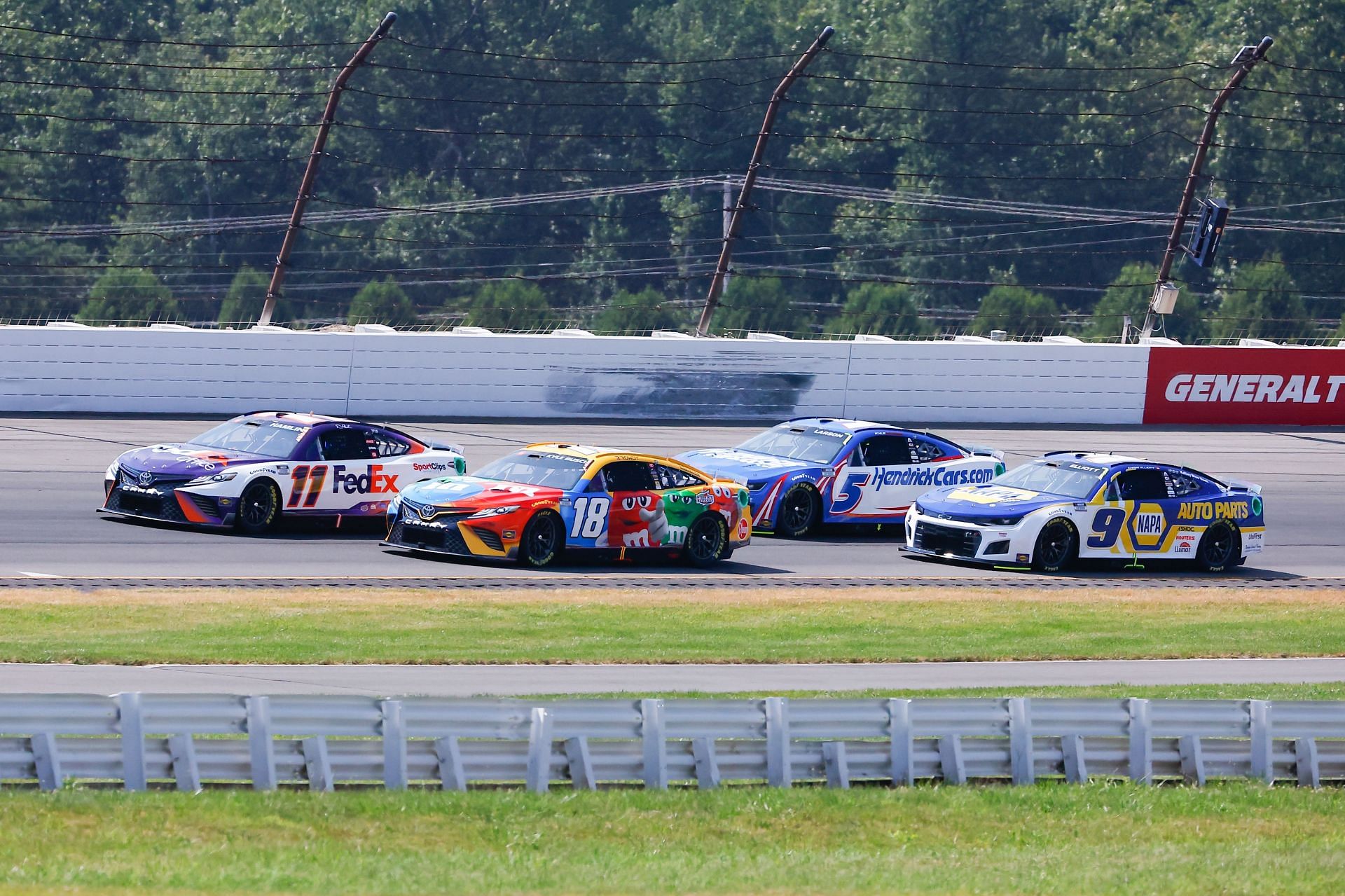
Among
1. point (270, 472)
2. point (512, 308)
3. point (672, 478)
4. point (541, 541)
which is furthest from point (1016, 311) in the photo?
point (270, 472)

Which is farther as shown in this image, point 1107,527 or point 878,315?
point 878,315

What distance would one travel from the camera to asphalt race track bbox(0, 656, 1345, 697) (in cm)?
1314

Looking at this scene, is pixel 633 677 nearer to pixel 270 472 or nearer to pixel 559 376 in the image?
pixel 270 472

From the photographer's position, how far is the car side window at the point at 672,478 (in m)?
20.3

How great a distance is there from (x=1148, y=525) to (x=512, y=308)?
19.6 metres

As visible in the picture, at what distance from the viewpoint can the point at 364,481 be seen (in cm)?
2092

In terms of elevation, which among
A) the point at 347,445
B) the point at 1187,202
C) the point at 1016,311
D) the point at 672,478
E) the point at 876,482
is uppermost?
the point at 1187,202

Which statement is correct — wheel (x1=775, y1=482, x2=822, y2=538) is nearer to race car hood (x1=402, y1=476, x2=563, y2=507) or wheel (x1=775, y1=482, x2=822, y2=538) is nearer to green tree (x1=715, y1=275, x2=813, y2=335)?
race car hood (x1=402, y1=476, x2=563, y2=507)

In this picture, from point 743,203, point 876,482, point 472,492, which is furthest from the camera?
point 743,203

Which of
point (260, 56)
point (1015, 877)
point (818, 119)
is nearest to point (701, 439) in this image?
point (1015, 877)

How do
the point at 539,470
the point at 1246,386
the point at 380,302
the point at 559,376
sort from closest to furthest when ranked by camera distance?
the point at 539,470 → the point at 559,376 → the point at 1246,386 → the point at 380,302

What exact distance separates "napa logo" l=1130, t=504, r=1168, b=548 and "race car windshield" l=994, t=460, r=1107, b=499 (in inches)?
25.3

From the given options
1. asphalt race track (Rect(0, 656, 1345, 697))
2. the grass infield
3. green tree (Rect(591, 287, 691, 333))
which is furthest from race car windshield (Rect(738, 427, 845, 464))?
green tree (Rect(591, 287, 691, 333))

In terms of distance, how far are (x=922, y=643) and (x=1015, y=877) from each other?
7548 millimetres
